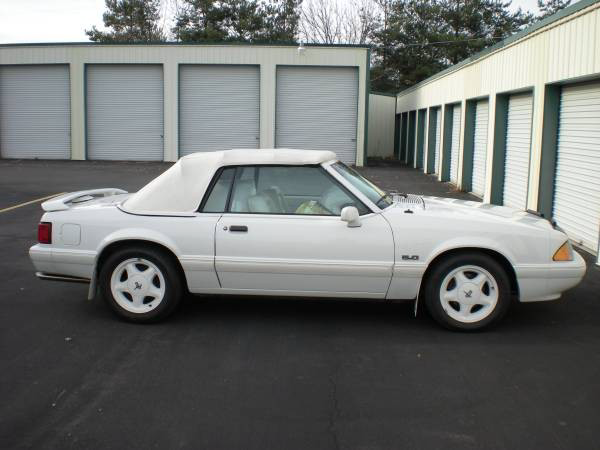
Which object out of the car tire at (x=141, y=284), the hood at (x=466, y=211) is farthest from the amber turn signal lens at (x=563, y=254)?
the car tire at (x=141, y=284)

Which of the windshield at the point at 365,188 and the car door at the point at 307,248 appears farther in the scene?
the windshield at the point at 365,188

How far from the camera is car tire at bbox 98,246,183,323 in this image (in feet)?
19.5

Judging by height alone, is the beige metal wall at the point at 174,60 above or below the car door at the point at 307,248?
above

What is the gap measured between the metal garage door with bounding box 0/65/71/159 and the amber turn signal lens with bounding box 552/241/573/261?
27491mm

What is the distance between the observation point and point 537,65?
12.1m

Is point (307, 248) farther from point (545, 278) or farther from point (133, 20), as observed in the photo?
point (133, 20)

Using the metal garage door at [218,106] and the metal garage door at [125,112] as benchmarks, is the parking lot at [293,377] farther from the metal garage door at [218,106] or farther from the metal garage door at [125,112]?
the metal garage door at [125,112]

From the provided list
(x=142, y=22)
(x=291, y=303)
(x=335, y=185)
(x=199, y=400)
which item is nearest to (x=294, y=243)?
(x=335, y=185)

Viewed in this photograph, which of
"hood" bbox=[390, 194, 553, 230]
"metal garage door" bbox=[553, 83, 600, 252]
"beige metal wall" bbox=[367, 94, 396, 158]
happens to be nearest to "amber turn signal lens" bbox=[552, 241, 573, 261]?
"hood" bbox=[390, 194, 553, 230]

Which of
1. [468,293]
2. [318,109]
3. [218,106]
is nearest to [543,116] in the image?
[468,293]

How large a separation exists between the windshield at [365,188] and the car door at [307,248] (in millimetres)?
244

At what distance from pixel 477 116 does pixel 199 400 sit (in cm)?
1547

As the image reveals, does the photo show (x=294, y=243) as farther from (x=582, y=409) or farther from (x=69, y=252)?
(x=582, y=409)

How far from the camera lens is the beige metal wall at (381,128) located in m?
38.2
